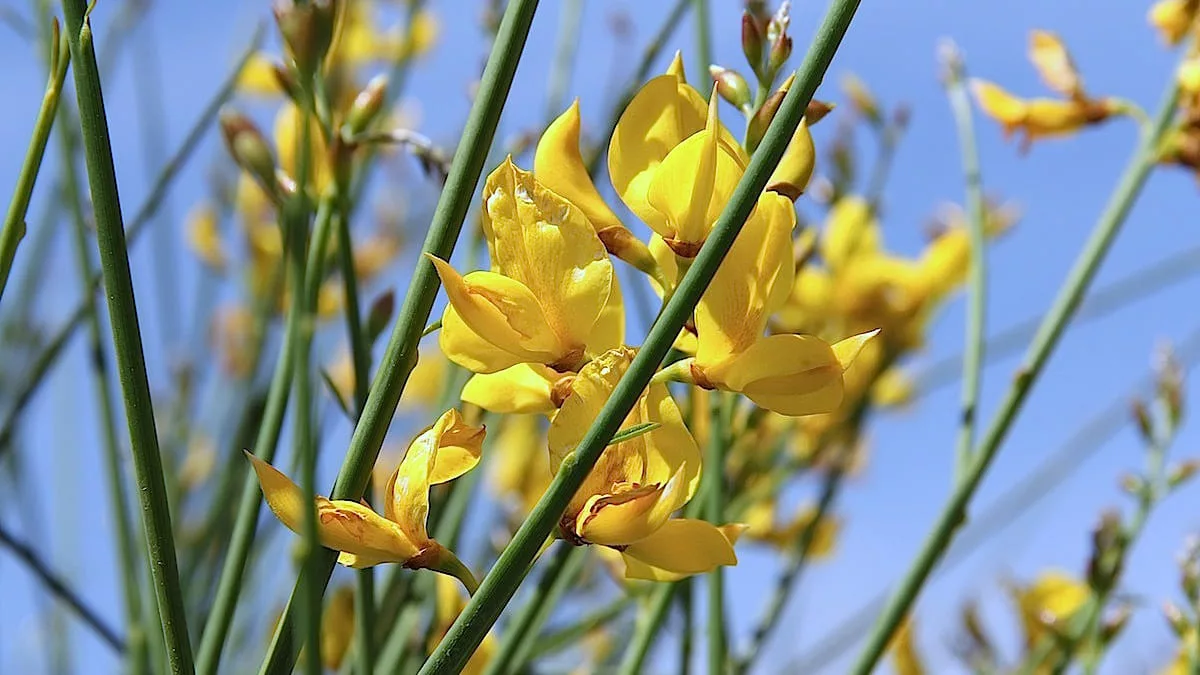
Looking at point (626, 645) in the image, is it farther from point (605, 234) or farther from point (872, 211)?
point (605, 234)

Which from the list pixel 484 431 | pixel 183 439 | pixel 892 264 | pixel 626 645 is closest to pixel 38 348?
pixel 183 439

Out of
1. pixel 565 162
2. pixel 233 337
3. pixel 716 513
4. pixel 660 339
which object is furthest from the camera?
pixel 233 337

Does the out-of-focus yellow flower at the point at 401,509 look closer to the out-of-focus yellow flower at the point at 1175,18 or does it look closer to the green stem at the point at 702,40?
the green stem at the point at 702,40

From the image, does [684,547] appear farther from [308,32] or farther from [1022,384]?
[1022,384]

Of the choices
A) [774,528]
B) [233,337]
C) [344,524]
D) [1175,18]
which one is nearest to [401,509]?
[344,524]

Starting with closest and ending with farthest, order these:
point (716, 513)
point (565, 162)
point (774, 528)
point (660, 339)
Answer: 1. point (660, 339)
2. point (565, 162)
3. point (716, 513)
4. point (774, 528)

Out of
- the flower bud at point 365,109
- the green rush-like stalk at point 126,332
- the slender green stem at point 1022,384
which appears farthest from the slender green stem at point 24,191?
the slender green stem at point 1022,384

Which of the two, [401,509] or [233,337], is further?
[233,337]
